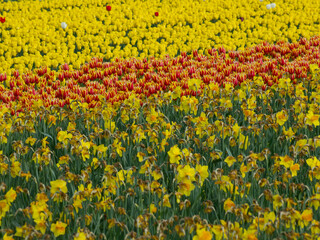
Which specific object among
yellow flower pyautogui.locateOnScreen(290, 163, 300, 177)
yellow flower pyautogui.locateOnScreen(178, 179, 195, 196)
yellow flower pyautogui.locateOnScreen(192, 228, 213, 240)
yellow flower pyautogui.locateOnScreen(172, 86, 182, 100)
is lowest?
yellow flower pyautogui.locateOnScreen(192, 228, 213, 240)

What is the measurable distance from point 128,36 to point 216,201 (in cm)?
666

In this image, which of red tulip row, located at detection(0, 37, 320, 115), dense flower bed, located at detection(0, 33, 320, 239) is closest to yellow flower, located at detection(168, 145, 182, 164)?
dense flower bed, located at detection(0, 33, 320, 239)

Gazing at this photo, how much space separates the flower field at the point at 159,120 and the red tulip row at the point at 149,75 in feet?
0.08

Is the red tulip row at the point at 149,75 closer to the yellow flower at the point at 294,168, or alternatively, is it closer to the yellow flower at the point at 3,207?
the yellow flower at the point at 294,168

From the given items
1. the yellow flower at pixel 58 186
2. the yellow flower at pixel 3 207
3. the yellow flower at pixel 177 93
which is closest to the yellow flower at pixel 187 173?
the yellow flower at pixel 58 186

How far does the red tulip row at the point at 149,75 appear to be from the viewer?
613 cm

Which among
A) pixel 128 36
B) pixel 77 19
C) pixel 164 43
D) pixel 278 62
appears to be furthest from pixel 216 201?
pixel 77 19

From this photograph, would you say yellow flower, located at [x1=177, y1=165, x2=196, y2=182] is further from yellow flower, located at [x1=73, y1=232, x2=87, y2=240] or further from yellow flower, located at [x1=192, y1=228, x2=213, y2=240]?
yellow flower, located at [x1=73, y1=232, x2=87, y2=240]

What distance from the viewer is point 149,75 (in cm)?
678

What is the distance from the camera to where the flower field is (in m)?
3.00

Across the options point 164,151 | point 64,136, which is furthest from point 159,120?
point 64,136

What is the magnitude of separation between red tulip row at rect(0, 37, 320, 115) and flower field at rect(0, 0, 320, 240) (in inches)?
0.9

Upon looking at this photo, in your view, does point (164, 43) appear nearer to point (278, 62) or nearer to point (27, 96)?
point (278, 62)

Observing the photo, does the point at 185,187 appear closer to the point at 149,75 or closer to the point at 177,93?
the point at 177,93
